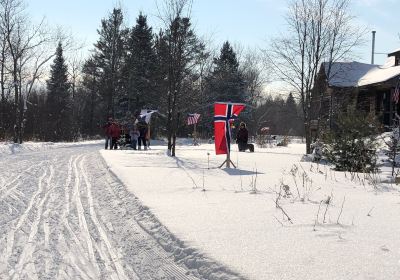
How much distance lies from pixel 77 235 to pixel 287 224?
9.12 feet

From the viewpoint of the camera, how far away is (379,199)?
7.33 m

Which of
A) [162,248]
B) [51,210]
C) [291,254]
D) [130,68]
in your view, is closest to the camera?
[291,254]

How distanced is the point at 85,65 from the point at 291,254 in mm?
49480

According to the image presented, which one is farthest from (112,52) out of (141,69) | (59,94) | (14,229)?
(14,229)

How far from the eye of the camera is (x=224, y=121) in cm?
1254

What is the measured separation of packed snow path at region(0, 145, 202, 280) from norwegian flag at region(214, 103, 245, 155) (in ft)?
12.4

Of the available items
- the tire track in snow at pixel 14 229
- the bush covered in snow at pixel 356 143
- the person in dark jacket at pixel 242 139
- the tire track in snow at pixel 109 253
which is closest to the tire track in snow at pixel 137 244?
the tire track in snow at pixel 109 253

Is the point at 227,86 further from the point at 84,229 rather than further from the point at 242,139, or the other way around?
the point at 84,229

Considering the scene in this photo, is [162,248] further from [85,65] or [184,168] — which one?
[85,65]

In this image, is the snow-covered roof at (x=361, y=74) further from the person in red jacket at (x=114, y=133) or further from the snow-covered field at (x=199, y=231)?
the snow-covered field at (x=199, y=231)

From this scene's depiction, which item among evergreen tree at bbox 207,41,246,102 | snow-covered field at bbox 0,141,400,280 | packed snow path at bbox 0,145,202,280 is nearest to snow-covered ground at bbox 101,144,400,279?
snow-covered field at bbox 0,141,400,280

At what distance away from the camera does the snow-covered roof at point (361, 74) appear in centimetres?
2948

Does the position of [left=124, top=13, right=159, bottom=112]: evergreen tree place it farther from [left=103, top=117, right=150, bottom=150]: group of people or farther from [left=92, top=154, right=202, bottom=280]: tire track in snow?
[left=92, top=154, right=202, bottom=280]: tire track in snow

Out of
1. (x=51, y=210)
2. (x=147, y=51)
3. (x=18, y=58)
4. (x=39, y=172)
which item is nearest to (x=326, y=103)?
(x=147, y=51)
